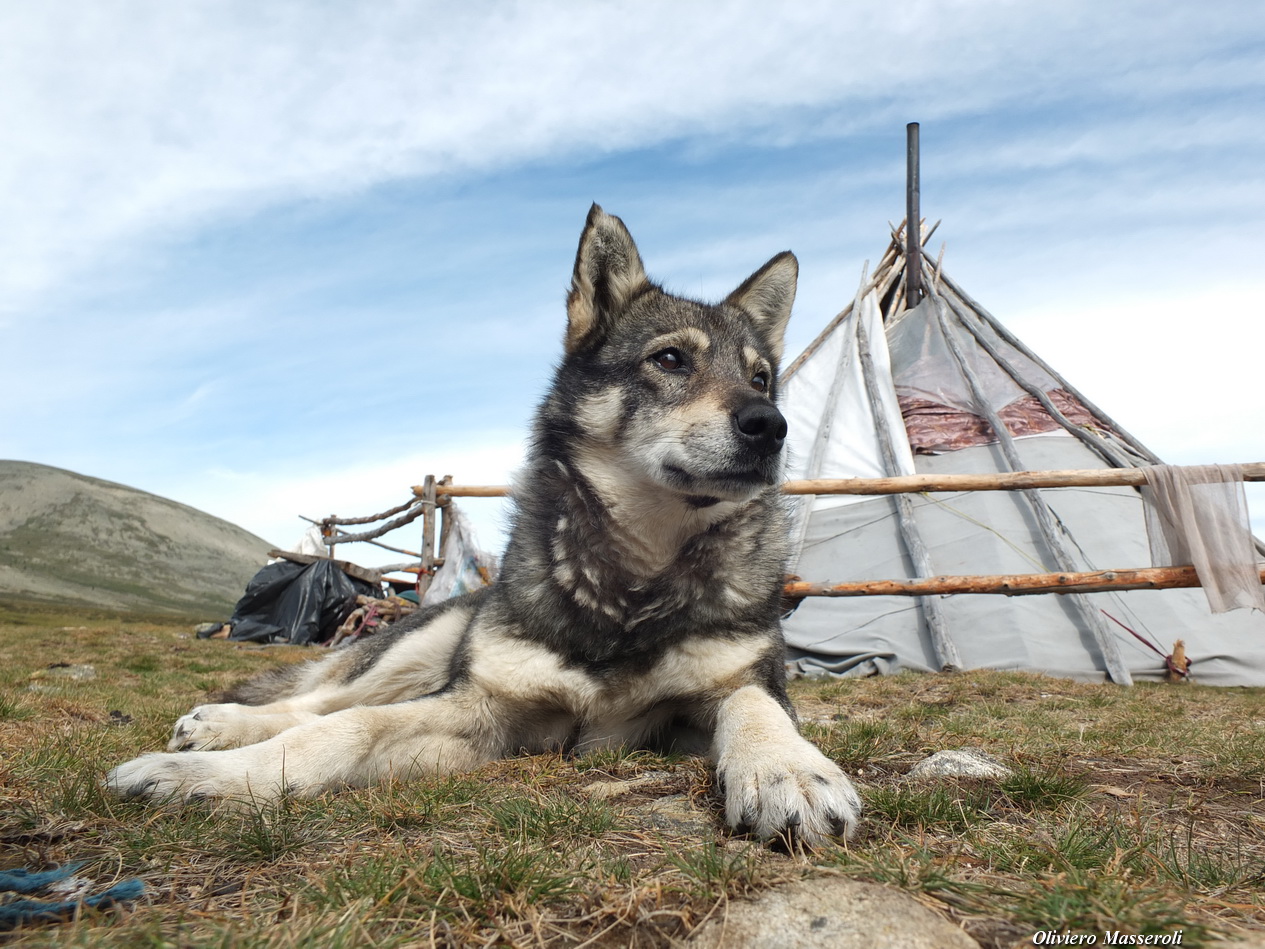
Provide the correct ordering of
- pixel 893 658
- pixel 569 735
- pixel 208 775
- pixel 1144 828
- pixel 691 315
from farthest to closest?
pixel 893 658
pixel 691 315
pixel 569 735
pixel 208 775
pixel 1144 828

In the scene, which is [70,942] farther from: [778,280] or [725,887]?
[778,280]

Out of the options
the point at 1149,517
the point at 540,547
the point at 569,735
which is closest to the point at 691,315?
the point at 540,547

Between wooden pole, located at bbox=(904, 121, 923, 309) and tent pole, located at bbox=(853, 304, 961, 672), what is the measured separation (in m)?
2.27

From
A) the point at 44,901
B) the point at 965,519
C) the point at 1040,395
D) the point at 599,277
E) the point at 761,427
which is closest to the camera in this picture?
the point at 44,901

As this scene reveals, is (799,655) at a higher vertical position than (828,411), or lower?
lower

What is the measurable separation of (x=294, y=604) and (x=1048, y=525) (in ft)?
43.2

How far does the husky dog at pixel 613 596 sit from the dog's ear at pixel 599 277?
11 millimetres

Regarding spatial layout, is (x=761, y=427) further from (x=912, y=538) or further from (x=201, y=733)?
(x=912, y=538)

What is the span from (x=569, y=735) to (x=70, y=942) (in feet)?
6.77

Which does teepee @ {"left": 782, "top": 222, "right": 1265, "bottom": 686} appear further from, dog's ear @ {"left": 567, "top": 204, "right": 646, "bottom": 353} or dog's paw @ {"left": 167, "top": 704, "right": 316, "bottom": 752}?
dog's paw @ {"left": 167, "top": 704, "right": 316, "bottom": 752}

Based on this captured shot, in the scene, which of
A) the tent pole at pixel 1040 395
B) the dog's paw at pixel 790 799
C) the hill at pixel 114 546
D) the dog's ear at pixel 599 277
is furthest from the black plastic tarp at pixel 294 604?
the hill at pixel 114 546

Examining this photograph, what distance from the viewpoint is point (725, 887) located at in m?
1.55

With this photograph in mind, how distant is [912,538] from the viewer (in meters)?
9.84

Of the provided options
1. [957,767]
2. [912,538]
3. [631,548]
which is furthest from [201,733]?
[912,538]
